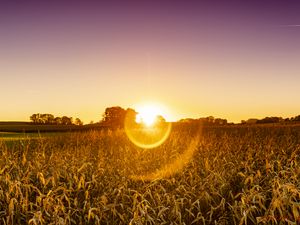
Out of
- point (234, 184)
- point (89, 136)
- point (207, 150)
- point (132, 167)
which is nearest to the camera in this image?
point (234, 184)

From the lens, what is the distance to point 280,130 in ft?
59.5

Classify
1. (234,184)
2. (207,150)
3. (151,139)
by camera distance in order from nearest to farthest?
(234,184) < (207,150) < (151,139)

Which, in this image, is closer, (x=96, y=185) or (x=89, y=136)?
(x=96, y=185)

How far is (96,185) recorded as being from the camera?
661 centimetres

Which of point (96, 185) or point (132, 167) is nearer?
point (96, 185)

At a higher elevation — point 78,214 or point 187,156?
point 187,156

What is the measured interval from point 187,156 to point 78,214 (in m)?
5.25

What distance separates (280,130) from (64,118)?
75786 millimetres

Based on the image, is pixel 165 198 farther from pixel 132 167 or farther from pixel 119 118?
pixel 119 118

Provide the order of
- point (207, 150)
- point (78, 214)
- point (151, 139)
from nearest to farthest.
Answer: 1. point (78, 214)
2. point (207, 150)
3. point (151, 139)

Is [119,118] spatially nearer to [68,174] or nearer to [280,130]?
[280,130]

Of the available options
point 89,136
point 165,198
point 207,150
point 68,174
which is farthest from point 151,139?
point 165,198

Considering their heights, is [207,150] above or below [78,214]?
above

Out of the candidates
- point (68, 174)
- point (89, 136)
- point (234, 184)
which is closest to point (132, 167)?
point (68, 174)
